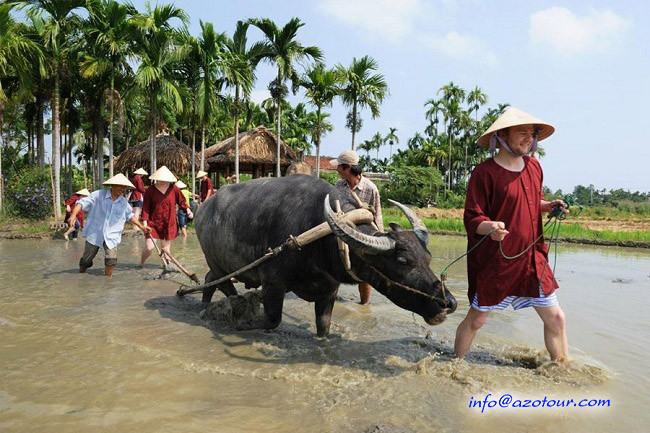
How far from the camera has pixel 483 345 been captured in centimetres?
400

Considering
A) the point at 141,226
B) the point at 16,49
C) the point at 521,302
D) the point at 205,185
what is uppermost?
the point at 16,49

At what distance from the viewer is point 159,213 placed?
6.84m

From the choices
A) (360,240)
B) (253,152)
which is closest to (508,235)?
(360,240)

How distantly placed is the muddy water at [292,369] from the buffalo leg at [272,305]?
0.51 feet

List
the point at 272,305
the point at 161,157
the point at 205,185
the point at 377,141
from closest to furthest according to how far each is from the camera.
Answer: the point at 272,305 < the point at 205,185 < the point at 161,157 < the point at 377,141

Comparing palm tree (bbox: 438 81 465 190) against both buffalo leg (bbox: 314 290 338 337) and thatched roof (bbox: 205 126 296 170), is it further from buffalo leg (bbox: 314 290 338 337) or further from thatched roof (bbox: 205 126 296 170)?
buffalo leg (bbox: 314 290 338 337)

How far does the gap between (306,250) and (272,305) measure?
0.57 metres

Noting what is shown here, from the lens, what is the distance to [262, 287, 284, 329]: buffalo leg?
12.9 ft

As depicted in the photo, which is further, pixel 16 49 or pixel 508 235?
pixel 16 49

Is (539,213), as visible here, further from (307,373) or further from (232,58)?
(232,58)

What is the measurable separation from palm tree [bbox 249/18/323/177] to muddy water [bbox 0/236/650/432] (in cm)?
1442

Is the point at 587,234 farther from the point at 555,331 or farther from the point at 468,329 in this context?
the point at 468,329

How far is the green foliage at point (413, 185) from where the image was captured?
31.2 metres

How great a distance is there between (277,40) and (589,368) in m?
17.2
